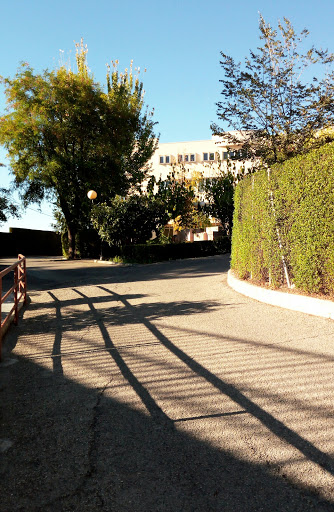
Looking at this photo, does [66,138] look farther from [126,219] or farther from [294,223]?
[294,223]

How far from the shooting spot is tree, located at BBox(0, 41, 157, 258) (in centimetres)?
2845

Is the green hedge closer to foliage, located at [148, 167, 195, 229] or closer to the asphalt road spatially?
foliage, located at [148, 167, 195, 229]

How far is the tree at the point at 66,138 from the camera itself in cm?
2845

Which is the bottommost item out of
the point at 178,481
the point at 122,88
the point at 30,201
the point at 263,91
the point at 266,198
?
the point at 178,481

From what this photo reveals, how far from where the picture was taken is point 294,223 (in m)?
9.49

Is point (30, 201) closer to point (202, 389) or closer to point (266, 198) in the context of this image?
point (266, 198)

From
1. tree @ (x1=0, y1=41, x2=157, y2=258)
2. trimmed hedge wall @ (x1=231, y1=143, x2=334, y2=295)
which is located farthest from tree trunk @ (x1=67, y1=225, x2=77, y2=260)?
trimmed hedge wall @ (x1=231, y1=143, x2=334, y2=295)

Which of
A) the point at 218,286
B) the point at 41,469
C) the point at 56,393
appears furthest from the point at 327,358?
the point at 218,286

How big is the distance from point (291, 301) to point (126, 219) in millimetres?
Answer: 18785

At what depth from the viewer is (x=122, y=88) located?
37.1m

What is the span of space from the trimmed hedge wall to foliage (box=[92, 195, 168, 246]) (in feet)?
50.8

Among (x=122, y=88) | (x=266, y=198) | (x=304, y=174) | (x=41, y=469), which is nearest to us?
(x=41, y=469)

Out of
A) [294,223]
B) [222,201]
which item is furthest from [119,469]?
[222,201]

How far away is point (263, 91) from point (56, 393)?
15.5 meters
